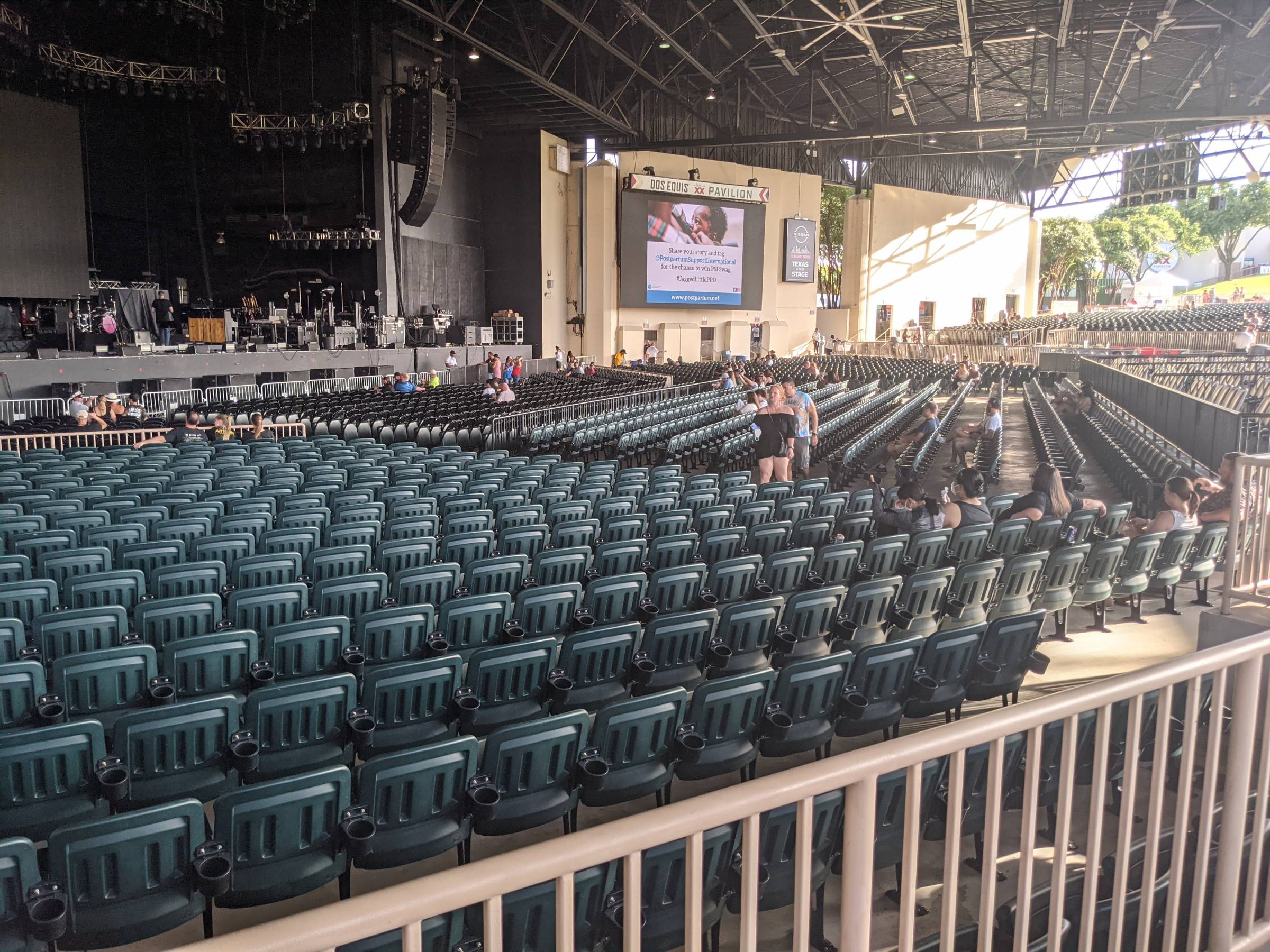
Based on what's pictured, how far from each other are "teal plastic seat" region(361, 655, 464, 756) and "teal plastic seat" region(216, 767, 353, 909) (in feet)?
3.36

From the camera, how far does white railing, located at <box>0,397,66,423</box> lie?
17672 mm

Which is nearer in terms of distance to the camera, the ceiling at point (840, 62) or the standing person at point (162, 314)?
the ceiling at point (840, 62)

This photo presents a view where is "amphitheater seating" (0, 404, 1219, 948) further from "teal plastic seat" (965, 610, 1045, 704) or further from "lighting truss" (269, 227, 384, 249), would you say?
"lighting truss" (269, 227, 384, 249)

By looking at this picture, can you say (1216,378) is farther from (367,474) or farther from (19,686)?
(19,686)

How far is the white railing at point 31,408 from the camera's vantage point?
58.0ft

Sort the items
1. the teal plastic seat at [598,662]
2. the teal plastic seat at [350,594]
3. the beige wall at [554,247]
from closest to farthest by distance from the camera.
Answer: the teal plastic seat at [598,662] → the teal plastic seat at [350,594] → the beige wall at [554,247]

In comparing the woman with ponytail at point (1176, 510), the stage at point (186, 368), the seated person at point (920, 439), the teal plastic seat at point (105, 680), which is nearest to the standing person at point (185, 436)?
the stage at point (186, 368)

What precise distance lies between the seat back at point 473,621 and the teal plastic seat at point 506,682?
2.64 ft

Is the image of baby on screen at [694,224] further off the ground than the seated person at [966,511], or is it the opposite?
the image of baby on screen at [694,224]

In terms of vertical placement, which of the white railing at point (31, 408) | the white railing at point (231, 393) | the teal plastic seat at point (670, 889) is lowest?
the teal plastic seat at point (670, 889)

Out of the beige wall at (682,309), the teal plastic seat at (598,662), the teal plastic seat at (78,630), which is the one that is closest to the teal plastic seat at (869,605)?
the teal plastic seat at (598,662)

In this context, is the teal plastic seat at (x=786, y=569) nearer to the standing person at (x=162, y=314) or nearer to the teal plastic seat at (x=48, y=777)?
the teal plastic seat at (x=48, y=777)

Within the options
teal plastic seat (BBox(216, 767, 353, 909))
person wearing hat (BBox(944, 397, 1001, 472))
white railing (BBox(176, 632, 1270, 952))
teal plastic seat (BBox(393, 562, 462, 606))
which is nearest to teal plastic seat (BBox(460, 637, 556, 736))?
teal plastic seat (BBox(216, 767, 353, 909))

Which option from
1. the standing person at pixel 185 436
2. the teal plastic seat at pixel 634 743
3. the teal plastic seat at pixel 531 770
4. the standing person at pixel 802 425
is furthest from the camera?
the standing person at pixel 185 436
